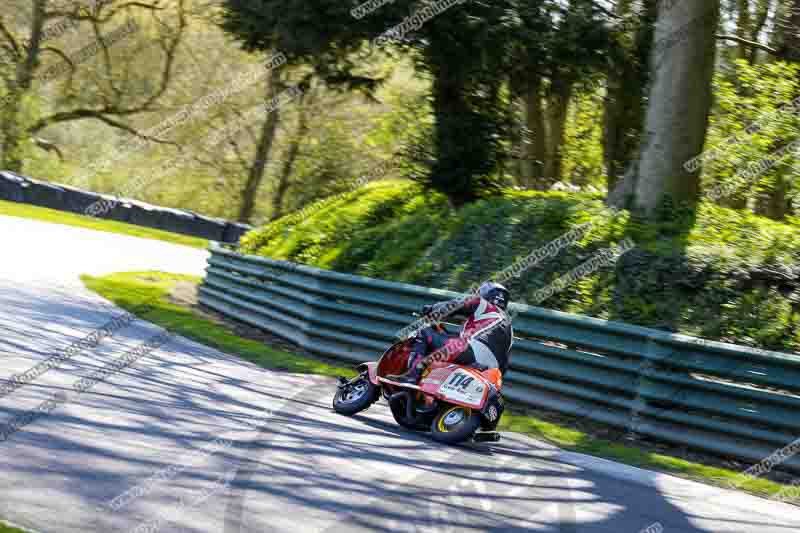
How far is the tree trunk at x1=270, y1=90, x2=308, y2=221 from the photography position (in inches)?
1624

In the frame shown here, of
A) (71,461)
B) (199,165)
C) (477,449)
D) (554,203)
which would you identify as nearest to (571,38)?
(554,203)

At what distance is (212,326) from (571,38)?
333 inches

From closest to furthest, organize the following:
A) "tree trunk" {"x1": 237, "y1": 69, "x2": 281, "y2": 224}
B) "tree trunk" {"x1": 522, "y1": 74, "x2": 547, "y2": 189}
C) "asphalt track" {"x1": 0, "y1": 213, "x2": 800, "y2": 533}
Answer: "asphalt track" {"x1": 0, "y1": 213, "x2": 800, "y2": 533} < "tree trunk" {"x1": 522, "y1": 74, "x2": 547, "y2": 189} < "tree trunk" {"x1": 237, "y1": 69, "x2": 281, "y2": 224}

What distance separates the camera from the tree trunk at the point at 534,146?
2416 cm

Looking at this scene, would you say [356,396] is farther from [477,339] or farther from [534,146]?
[534,146]

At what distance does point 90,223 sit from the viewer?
33.6 m

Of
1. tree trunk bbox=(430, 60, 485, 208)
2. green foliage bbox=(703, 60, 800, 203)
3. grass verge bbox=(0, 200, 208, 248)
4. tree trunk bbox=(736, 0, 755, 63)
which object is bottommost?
grass verge bbox=(0, 200, 208, 248)

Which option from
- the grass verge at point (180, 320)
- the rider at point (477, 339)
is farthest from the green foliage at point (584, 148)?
the rider at point (477, 339)

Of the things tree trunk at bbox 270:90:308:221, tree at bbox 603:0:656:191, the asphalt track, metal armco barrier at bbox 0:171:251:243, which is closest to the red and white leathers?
the asphalt track

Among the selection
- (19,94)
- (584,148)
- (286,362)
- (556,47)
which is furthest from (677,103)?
(19,94)

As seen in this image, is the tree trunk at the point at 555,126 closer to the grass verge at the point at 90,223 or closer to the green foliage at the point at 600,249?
the green foliage at the point at 600,249

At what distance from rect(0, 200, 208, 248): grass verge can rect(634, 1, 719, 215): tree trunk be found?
19839 millimetres

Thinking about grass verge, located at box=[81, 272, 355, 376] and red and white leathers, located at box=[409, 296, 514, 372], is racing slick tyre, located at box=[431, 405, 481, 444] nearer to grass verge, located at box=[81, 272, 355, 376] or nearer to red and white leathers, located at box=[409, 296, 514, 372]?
red and white leathers, located at box=[409, 296, 514, 372]

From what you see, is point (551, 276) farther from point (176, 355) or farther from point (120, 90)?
Answer: point (120, 90)
